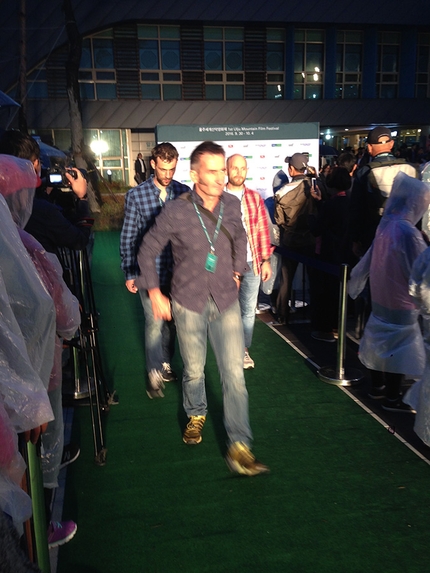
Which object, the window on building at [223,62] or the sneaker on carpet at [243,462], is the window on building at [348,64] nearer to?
the window on building at [223,62]

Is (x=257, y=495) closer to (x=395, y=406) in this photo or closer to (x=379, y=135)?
(x=395, y=406)

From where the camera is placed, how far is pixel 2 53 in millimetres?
22078

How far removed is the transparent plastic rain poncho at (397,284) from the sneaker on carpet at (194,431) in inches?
57.6

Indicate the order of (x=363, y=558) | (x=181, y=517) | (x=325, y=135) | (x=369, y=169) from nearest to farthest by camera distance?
(x=363, y=558), (x=181, y=517), (x=369, y=169), (x=325, y=135)

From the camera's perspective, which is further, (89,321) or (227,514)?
(89,321)

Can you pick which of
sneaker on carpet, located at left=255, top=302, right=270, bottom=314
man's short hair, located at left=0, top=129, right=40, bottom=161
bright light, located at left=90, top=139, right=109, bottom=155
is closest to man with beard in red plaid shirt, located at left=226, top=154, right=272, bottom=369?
man's short hair, located at left=0, top=129, right=40, bottom=161

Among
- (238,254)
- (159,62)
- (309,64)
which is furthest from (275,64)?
(238,254)

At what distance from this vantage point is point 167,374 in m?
4.92

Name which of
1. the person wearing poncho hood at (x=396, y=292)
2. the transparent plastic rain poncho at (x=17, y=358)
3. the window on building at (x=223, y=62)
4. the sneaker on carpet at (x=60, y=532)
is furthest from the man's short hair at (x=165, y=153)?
the window on building at (x=223, y=62)

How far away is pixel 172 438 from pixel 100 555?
1222mm

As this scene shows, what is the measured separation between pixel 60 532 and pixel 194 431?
3.94 ft

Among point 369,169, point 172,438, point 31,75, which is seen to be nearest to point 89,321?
point 172,438

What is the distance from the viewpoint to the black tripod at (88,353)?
3.50 meters

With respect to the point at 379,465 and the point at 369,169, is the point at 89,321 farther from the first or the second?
the point at 369,169
